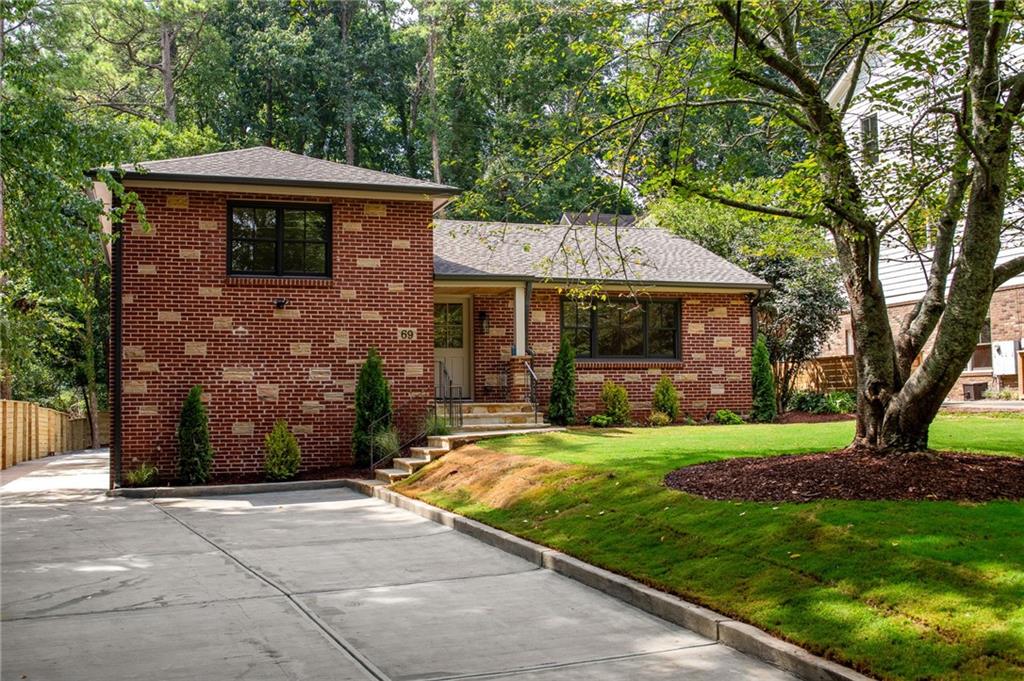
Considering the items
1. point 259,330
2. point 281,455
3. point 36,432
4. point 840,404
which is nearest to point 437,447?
point 281,455

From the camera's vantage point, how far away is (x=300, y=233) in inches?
670

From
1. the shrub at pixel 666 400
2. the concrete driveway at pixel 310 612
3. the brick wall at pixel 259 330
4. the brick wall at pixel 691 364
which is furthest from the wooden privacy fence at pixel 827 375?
the concrete driveway at pixel 310 612

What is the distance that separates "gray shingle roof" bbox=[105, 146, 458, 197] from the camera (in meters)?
16.0

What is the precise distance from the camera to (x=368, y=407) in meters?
16.6

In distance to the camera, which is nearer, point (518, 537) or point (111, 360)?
point (518, 537)

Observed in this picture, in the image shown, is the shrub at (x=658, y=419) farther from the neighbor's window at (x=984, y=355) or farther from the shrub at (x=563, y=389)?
the neighbor's window at (x=984, y=355)

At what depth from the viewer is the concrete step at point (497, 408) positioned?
18.0 metres

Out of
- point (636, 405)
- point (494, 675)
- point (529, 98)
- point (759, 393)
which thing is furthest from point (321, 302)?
point (529, 98)

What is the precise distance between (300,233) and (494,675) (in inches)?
501

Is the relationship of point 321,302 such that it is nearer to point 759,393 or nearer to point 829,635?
point 759,393

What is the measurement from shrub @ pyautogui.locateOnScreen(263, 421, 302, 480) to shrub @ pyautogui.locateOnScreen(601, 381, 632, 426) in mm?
6677

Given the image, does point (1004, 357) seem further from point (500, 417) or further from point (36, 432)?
point (36, 432)

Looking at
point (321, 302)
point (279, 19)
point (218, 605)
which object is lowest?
point (218, 605)

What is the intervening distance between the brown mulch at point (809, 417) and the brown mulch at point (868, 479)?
10729 mm
